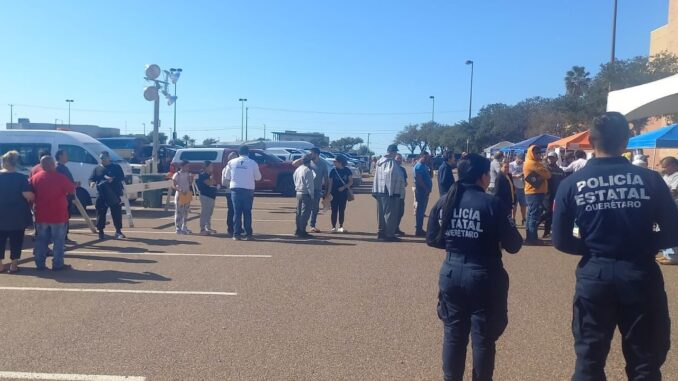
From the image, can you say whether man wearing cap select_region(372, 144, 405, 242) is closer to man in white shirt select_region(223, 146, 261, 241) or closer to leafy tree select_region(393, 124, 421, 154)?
man in white shirt select_region(223, 146, 261, 241)

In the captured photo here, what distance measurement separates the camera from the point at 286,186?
81.0ft

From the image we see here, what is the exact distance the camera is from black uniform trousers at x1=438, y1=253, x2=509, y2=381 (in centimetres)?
422

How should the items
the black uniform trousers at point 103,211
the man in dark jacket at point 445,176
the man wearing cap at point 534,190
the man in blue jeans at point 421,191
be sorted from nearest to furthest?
the man wearing cap at point 534,190
the man in dark jacket at point 445,176
the black uniform trousers at point 103,211
the man in blue jeans at point 421,191

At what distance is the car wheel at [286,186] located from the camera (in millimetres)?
24656

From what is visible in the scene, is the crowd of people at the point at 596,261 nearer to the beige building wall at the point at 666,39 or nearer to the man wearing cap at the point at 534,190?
the man wearing cap at the point at 534,190

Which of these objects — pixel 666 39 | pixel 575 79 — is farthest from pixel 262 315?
pixel 575 79

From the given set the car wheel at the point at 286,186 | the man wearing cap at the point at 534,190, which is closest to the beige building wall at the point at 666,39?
the car wheel at the point at 286,186

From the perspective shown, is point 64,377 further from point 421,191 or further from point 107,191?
point 421,191

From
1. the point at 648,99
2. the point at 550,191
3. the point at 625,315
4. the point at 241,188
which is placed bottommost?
the point at 625,315

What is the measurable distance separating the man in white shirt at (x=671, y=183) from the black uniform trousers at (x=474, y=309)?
22.2ft

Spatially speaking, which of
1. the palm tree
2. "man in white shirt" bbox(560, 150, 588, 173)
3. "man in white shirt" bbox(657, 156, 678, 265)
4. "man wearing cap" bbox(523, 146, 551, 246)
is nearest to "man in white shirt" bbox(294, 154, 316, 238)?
"man wearing cap" bbox(523, 146, 551, 246)

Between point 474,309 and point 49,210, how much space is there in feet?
23.2

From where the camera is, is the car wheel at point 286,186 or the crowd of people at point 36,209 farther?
the car wheel at point 286,186

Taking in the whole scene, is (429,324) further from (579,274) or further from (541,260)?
(541,260)
